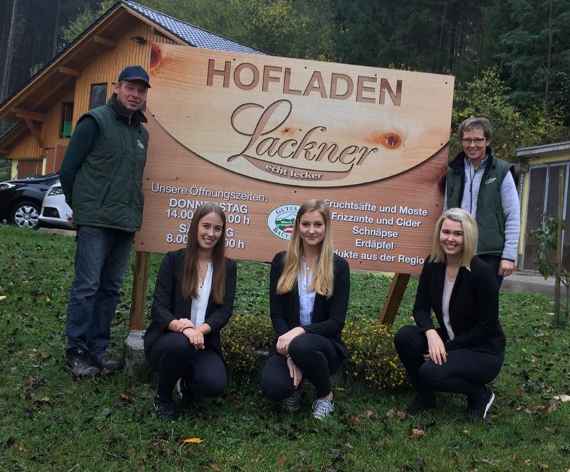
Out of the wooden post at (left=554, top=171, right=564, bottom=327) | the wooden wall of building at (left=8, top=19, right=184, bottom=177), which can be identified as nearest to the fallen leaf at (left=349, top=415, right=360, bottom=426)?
the wooden post at (left=554, top=171, right=564, bottom=327)

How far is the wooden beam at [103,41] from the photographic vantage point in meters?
19.3

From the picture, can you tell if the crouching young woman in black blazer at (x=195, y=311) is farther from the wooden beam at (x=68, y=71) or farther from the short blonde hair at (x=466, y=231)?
the wooden beam at (x=68, y=71)

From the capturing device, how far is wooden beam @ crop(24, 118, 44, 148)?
75.2 ft

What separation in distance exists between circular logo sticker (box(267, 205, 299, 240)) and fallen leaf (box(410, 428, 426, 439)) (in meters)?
1.67

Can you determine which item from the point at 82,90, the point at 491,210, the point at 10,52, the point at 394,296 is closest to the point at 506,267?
the point at 491,210

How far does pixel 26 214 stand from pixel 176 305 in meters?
12.4

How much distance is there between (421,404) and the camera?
4.26m

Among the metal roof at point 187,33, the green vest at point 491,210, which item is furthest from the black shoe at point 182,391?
the metal roof at point 187,33

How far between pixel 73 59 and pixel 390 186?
17.4 metres

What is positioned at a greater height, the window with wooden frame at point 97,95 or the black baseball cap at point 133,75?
the window with wooden frame at point 97,95

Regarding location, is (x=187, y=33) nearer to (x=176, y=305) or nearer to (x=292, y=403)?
(x=176, y=305)

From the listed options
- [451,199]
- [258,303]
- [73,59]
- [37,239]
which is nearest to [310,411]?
[451,199]

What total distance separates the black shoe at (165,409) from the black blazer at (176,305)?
0.97 feet

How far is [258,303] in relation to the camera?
7.80 meters
